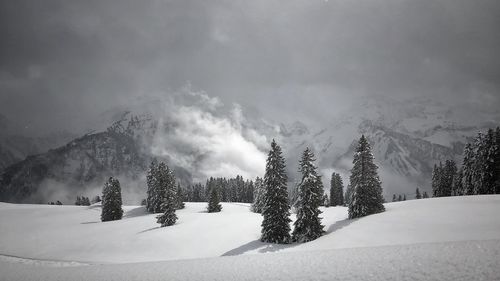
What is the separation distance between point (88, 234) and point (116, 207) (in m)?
21.0

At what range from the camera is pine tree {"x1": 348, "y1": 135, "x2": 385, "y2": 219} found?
4372 centimetres

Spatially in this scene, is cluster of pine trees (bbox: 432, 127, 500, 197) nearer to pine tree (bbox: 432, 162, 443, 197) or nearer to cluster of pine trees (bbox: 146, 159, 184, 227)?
pine tree (bbox: 432, 162, 443, 197)

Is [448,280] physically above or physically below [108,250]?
above

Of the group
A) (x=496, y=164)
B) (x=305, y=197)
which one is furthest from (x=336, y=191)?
(x=305, y=197)

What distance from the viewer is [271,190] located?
39812mm

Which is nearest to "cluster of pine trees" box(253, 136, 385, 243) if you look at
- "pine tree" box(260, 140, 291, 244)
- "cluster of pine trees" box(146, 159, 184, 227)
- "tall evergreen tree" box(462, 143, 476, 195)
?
"pine tree" box(260, 140, 291, 244)

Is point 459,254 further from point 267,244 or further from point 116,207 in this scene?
point 116,207

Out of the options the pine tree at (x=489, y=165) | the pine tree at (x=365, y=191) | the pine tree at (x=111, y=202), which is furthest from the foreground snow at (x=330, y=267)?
the pine tree at (x=111, y=202)

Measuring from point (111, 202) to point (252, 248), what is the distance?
48408mm

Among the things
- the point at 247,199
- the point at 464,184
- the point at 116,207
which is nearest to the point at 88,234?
the point at 116,207

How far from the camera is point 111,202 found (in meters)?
68.2

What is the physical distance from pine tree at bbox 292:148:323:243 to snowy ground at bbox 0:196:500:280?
2.01 meters

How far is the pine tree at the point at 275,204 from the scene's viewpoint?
3822 cm

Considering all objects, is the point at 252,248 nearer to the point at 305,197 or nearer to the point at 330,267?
the point at 305,197
